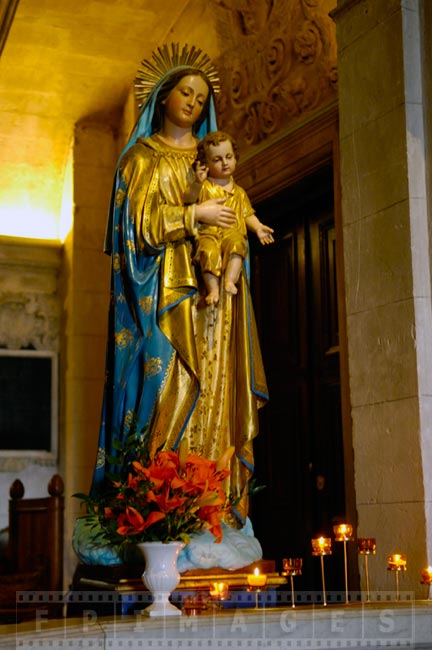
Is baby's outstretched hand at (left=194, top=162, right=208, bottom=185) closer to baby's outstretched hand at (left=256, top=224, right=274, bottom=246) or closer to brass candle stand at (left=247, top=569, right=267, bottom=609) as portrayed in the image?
baby's outstretched hand at (left=256, top=224, right=274, bottom=246)

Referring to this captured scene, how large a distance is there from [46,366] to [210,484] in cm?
628

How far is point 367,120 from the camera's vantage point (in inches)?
202

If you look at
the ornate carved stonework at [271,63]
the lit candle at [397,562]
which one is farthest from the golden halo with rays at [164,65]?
the lit candle at [397,562]

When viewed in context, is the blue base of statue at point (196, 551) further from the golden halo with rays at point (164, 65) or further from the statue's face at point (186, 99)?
the golden halo with rays at point (164, 65)

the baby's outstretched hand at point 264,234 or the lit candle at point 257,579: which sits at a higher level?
the baby's outstretched hand at point 264,234

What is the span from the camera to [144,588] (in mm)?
3971

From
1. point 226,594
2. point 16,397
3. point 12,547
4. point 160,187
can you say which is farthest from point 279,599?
point 16,397

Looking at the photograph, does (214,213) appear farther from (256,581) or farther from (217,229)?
(256,581)

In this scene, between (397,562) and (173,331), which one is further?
(173,331)

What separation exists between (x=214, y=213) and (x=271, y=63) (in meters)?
2.89

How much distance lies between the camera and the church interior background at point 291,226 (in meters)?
4.79

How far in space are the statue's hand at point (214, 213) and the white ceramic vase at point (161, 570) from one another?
1.55 meters

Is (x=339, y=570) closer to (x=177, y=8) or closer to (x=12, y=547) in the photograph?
(x=12, y=547)

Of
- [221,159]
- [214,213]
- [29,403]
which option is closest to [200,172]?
[221,159]
